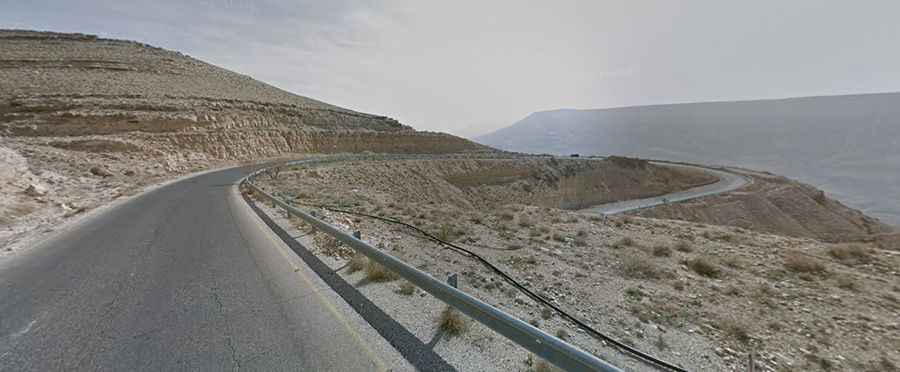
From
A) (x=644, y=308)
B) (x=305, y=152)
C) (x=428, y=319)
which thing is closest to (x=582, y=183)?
(x=305, y=152)

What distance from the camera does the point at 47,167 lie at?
53.6 feet

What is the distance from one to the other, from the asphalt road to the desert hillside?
3784mm

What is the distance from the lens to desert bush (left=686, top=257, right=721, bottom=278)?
7.37m

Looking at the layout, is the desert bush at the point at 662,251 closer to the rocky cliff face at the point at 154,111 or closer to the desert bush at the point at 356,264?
the desert bush at the point at 356,264

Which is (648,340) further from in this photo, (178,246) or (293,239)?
(178,246)

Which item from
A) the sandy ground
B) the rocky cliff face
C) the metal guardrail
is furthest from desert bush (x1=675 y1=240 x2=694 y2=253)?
the rocky cliff face

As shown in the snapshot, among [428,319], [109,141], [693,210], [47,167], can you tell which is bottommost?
[693,210]

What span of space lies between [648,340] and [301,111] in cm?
4795

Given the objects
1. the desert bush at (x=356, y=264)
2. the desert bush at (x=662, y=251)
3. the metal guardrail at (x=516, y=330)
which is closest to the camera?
the metal guardrail at (x=516, y=330)

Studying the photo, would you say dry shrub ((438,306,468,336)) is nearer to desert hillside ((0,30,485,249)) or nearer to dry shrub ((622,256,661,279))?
dry shrub ((622,256,661,279))

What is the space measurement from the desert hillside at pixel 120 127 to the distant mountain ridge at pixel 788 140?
101 meters

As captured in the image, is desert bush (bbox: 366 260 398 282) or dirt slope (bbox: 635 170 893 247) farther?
dirt slope (bbox: 635 170 893 247)

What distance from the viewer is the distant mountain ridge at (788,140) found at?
8794 centimetres

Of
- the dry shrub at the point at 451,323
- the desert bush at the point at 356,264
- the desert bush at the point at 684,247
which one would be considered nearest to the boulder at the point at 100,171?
the desert bush at the point at 356,264
